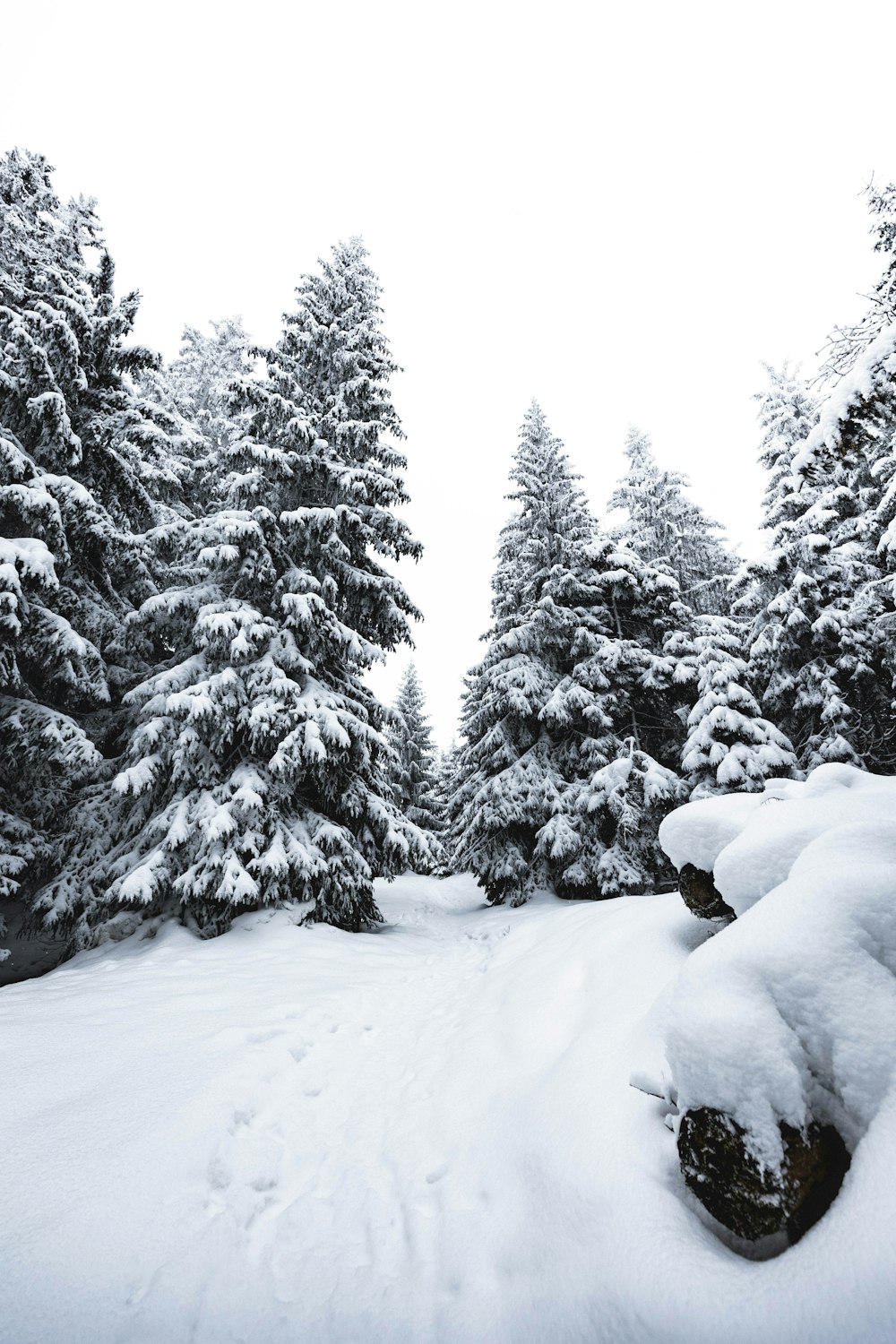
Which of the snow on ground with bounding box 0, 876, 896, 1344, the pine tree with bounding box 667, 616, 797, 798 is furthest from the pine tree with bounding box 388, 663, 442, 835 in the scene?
the snow on ground with bounding box 0, 876, 896, 1344

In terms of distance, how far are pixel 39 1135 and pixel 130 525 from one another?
11.4m

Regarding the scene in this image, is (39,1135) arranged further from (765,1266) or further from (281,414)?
(281,414)

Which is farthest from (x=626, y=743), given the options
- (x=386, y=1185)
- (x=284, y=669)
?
(x=386, y=1185)

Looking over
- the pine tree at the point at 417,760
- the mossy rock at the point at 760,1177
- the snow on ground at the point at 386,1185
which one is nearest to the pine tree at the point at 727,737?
the snow on ground at the point at 386,1185

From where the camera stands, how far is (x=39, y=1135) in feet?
9.67

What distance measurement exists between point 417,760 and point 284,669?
21.2m

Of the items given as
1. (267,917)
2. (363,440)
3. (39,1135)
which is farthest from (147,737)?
(363,440)

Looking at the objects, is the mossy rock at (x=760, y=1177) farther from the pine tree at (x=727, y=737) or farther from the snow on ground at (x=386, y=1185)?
the pine tree at (x=727, y=737)

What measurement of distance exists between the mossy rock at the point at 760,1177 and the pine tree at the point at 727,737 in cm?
1017

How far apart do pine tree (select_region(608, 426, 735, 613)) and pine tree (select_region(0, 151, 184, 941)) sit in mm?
13621

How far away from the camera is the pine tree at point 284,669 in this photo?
8383 mm

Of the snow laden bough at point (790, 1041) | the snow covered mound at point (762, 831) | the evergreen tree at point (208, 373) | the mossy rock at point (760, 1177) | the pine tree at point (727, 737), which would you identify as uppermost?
the evergreen tree at point (208, 373)

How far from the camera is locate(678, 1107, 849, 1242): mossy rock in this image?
6.38ft

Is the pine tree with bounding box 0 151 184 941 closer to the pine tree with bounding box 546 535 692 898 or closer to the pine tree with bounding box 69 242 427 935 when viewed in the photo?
the pine tree with bounding box 69 242 427 935
